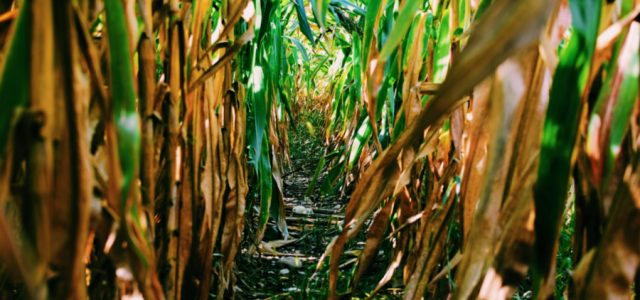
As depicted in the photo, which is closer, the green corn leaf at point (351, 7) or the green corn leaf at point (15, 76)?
the green corn leaf at point (15, 76)

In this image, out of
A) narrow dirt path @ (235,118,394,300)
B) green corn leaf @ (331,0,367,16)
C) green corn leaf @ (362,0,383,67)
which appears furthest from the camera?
green corn leaf @ (331,0,367,16)

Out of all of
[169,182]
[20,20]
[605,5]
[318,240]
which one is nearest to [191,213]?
[169,182]

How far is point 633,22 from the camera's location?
0.97 feet

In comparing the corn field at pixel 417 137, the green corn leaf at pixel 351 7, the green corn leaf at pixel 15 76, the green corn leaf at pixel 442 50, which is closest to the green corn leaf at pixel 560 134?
the corn field at pixel 417 137

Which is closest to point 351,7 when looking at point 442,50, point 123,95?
point 442,50

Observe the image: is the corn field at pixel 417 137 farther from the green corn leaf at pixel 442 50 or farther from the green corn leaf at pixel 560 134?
the green corn leaf at pixel 442 50

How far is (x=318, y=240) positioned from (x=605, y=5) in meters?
1.17

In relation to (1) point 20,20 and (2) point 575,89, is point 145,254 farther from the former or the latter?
(2) point 575,89

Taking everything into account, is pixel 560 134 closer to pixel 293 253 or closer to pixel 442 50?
pixel 442 50

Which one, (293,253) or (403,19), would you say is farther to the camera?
(293,253)

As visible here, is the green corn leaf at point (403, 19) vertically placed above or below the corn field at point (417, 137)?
above

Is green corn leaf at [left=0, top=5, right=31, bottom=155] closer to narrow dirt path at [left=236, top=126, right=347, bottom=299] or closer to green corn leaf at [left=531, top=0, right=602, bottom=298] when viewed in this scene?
green corn leaf at [left=531, top=0, right=602, bottom=298]

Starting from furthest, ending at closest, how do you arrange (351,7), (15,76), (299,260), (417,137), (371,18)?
(351,7) → (299,260) → (371,18) → (417,137) → (15,76)

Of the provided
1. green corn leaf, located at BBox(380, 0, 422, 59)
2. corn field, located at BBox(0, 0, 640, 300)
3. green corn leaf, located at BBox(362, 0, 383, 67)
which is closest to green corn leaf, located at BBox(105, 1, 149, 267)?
corn field, located at BBox(0, 0, 640, 300)
